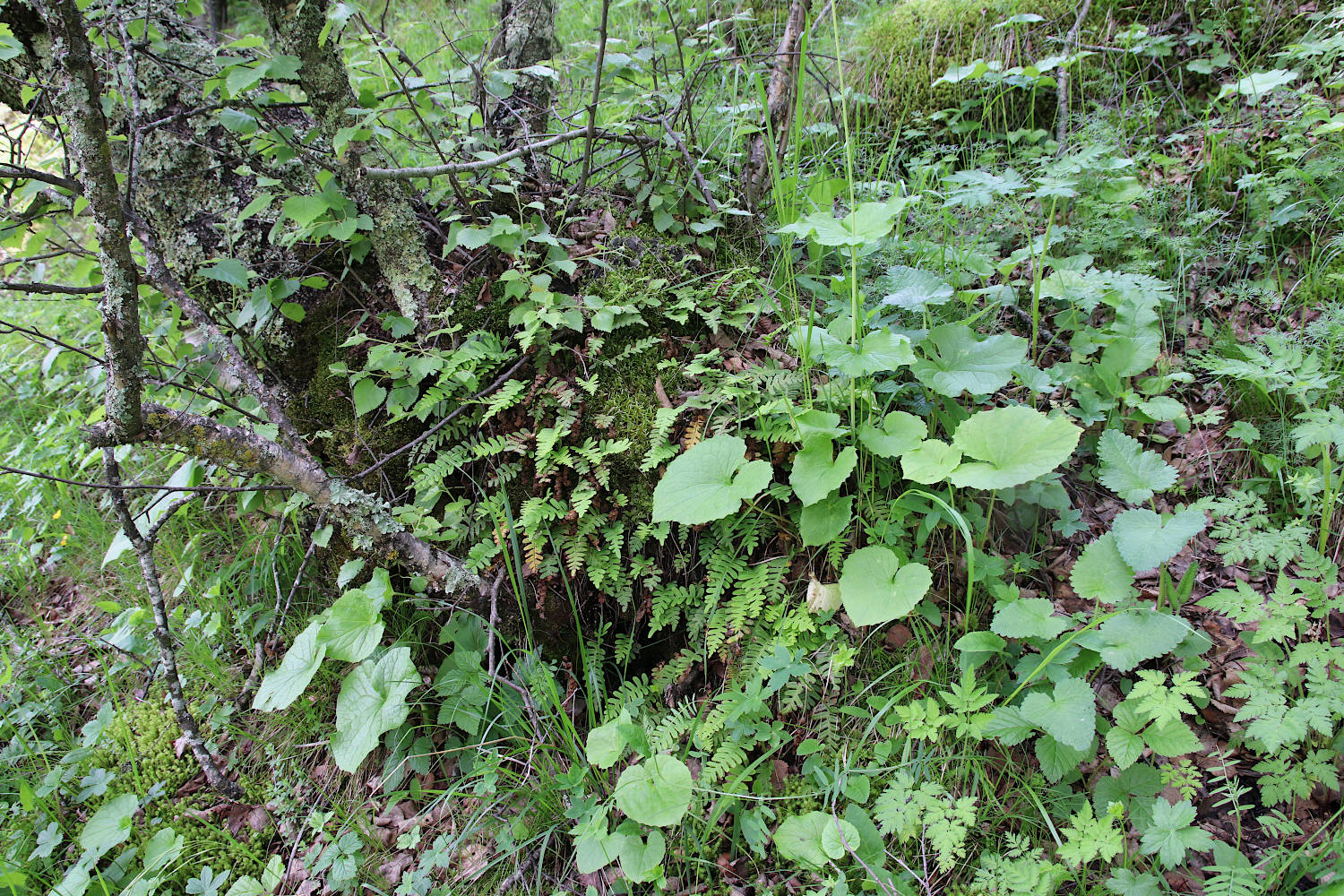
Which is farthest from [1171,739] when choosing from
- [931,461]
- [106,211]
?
[106,211]

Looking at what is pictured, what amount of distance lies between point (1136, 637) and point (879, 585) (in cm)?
62

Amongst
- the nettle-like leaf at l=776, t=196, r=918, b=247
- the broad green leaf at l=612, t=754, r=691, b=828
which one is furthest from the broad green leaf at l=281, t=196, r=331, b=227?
the broad green leaf at l=612, t=754, r=691, b=828

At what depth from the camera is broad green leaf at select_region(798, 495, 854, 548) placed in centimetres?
188

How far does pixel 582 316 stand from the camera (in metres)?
2.32

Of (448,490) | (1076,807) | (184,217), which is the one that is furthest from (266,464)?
(1076,807)

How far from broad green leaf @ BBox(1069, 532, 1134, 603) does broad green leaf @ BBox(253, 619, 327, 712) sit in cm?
212

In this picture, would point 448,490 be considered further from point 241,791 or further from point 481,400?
point 241,791

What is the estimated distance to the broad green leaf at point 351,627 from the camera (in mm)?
1853

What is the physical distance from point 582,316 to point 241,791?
2012 mm

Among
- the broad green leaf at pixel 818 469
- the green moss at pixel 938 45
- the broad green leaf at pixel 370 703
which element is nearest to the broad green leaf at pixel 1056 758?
the broad green leaf at pixel 818 469

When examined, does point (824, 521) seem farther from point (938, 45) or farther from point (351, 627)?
point (938, 45)

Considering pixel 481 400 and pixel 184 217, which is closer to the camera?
pixel 481 400

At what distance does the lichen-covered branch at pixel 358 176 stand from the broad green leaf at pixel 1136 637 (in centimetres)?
243

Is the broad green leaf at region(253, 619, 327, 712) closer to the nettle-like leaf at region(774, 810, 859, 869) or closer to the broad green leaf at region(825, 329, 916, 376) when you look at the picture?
the nettle-like leaf at region(774, 810, 859, 869)
